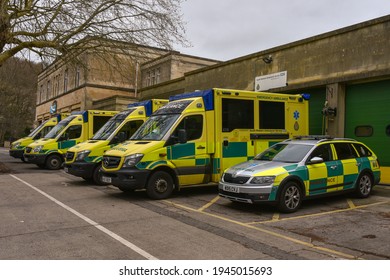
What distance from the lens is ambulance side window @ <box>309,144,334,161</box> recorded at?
893 cm

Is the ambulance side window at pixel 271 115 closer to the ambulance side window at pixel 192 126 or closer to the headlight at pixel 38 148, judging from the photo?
the ambulance side window at pixel 192 126

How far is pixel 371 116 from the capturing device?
515 inches

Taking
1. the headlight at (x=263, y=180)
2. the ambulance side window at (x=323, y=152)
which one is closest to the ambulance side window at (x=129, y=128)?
the headlight at (x=263, y=180)

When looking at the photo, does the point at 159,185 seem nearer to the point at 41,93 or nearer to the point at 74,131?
the point at 74,131

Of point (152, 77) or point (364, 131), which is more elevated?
point (152, 77)

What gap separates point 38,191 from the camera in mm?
11555

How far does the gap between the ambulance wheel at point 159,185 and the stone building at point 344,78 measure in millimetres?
7054

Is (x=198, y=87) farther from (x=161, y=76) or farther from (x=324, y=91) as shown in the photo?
(x=161, y=76)

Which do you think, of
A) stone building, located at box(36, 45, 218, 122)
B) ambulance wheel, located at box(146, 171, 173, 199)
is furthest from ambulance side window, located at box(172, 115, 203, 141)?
stone building, located at box(36, 45, 218, 122)

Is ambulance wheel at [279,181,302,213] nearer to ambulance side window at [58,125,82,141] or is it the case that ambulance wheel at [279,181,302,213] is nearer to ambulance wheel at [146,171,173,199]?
ambulance wheel at [146,171,173,199]

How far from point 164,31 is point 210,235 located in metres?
13.6

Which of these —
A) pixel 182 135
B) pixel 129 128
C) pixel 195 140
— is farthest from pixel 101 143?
pixel 182 135

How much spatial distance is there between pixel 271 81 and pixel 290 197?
9380mm

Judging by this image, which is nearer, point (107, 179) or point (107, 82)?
point (107, 179)
